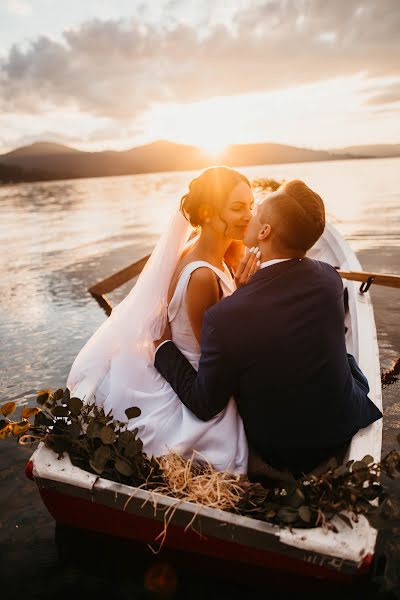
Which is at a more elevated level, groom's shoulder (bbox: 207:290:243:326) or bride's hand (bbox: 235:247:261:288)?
bride's hand (bbox: 235:247:261:288)

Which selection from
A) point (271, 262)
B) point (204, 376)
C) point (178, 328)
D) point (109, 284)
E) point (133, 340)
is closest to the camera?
point (271, 262)

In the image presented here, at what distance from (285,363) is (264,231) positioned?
0.75m

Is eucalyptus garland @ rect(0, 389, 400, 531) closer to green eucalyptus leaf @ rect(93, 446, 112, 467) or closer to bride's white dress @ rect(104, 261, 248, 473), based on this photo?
green eucalyptus leaf @ rect(93, 446, 112, 467)

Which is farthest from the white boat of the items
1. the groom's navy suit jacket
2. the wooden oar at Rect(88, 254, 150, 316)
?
the wooden oar at Rect(88, 254, 150, 316)

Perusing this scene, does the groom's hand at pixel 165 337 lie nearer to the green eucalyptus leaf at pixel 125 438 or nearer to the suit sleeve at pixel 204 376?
the suit sleeve at pixel 204 376

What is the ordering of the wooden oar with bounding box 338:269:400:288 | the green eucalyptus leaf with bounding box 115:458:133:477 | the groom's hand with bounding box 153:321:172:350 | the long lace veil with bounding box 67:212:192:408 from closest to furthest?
1. the green eucalyptus leaf with bounding box 115:458:133:477
2. the long lace veil with bounding box 67:212:192:408
3. the groom's hand with bounding box 153:321:172:350
4. the wooden oar with bounding box 338:269:400:288

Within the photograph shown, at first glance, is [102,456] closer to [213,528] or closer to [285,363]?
[213,528]

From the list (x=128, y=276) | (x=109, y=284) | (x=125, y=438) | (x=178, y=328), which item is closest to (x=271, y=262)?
(x=178, y=328)

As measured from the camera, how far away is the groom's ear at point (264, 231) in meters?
2.58

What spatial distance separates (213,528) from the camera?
2.43 metres

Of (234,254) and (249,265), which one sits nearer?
(249,265)

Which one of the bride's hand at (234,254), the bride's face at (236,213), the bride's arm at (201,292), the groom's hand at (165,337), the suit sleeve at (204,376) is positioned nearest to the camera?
the suit sleeve at (204,376)

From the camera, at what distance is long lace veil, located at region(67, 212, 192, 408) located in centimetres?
356

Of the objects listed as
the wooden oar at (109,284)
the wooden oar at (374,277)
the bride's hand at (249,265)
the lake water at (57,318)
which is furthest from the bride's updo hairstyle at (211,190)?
the wooden oar at (109,284)
